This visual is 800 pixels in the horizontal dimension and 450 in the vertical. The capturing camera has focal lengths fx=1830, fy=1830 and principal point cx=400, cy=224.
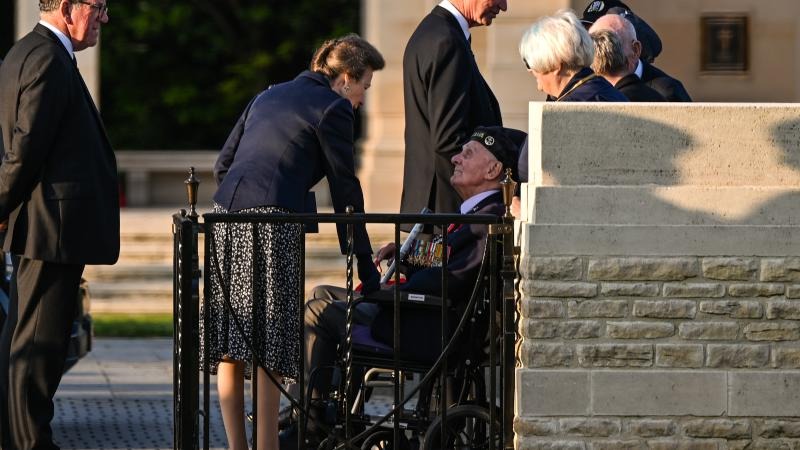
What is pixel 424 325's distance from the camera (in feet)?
23.0

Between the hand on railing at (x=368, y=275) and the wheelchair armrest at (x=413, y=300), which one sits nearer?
the wheelchair armrest at (x=413, y=300)

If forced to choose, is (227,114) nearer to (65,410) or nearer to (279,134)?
(65,410)

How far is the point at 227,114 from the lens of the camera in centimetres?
2481

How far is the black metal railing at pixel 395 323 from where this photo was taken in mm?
6684

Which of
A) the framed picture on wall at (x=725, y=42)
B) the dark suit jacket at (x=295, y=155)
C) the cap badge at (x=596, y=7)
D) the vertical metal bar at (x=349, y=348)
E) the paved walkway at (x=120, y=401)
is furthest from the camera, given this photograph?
the framed picture on wall at (x=725, y=42)

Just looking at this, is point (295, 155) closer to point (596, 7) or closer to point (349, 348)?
point (349, 348)

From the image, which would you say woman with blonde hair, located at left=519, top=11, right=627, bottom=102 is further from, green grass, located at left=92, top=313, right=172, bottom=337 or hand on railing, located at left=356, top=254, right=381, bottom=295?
green grass, located at left=92, top=313, right=172, bottom=337

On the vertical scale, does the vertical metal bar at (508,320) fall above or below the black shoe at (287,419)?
above

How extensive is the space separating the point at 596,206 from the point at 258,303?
135 cm

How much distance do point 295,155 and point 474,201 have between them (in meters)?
0.75

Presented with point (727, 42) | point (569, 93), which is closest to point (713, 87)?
point (727, 42)

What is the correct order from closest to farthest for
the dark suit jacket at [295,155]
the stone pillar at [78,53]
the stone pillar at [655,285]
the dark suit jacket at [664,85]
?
the stone pillar at [655,285] < the dark suit jacket at [295,155] < the dark suit jacket at [664,85] < the stone pillar at [78,53]

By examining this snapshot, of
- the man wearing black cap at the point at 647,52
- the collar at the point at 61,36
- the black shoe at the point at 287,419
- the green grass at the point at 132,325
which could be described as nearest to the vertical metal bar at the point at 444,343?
the black shoe at the point at 287,419

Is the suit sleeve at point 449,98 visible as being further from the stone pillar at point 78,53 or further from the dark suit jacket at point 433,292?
the stone pillar at point 78,53
